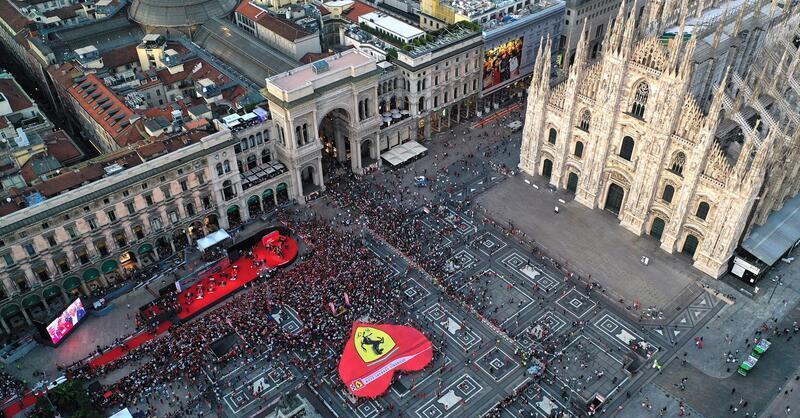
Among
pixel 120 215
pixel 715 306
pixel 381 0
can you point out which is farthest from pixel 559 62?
pixel 120 215

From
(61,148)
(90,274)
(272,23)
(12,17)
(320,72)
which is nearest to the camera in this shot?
(90,274)

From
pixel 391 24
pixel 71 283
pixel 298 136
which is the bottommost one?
pixel 71 283

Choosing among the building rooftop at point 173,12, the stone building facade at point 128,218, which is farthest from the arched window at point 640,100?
the building rooftop at point 173,12

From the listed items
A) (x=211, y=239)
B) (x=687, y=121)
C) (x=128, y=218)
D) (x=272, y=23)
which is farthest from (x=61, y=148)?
(x=687, y=121)

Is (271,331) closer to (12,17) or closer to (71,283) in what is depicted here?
(71,283)

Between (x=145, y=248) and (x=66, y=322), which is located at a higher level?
(x=145, y=248)

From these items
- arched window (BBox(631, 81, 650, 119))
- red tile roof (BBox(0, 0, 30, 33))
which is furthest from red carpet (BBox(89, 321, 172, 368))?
red tile roof (BBox(0, 0, 30, 33))

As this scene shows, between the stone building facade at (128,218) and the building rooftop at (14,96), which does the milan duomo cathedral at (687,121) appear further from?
the building rooftop at (14,96)
